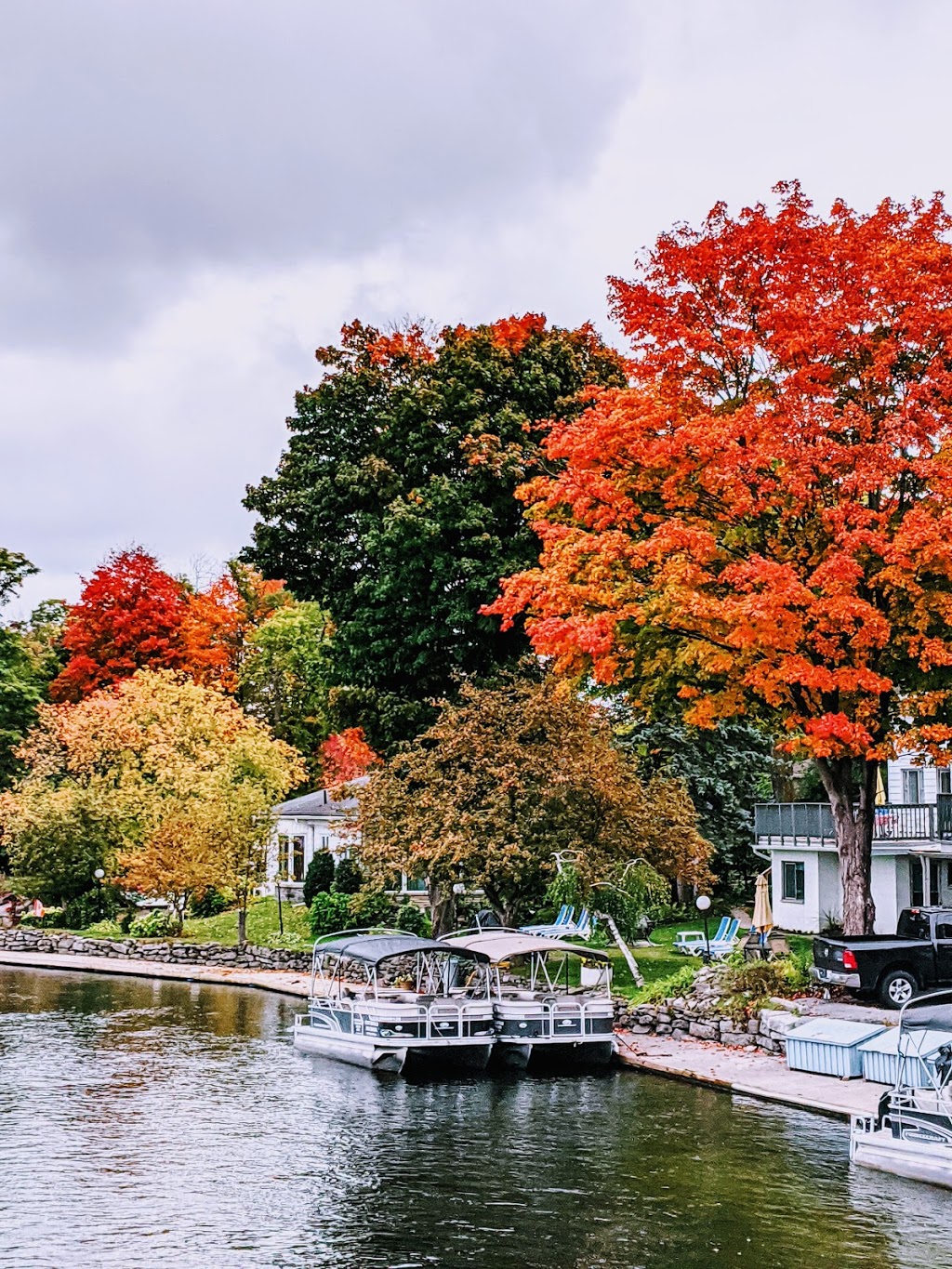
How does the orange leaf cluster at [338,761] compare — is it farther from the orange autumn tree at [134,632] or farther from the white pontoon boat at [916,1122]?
the white pontoon boat at [916,1122]

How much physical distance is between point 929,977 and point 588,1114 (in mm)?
8542

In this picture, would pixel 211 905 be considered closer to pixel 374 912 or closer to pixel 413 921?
pixel 374 912

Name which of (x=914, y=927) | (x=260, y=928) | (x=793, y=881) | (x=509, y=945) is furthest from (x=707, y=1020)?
(x=260, y=928)


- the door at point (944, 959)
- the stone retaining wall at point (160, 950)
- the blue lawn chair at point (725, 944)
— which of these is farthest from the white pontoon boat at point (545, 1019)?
the stone retaining wall at point (160, 950)

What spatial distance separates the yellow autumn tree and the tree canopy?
8.18 metres

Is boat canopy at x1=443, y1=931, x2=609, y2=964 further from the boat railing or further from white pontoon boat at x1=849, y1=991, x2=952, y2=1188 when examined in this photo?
white pontoon boat at x1=849, y1=991, x2=952, y2=1188

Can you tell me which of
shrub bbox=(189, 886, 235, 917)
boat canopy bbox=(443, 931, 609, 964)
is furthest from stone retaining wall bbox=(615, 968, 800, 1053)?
shrub bbox=(189, 886, 235, 917)

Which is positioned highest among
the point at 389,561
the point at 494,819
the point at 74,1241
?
the point at 389,561

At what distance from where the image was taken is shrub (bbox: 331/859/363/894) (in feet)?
145

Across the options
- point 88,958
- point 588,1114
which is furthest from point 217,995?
point 588,1114

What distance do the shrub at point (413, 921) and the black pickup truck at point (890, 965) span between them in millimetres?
18124

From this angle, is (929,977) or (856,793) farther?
(856,793)

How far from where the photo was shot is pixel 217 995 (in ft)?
110

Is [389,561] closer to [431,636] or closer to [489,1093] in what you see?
[431,636]
